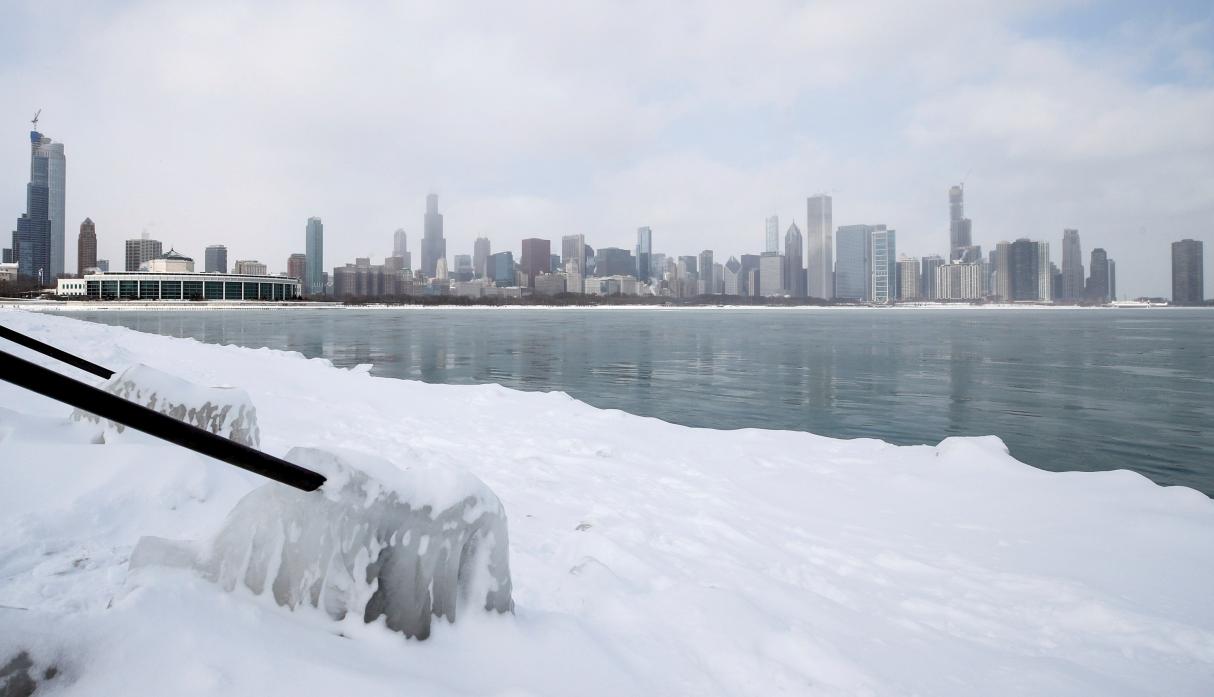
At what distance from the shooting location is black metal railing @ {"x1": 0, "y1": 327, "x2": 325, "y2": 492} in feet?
6.97

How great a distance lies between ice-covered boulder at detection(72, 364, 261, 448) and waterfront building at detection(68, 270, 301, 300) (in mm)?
183730

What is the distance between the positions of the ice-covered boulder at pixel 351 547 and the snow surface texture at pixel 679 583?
0.10 m

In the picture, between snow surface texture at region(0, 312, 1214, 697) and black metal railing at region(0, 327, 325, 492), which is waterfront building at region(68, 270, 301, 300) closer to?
snow surface texture at region(0, 312, 1214, 697)

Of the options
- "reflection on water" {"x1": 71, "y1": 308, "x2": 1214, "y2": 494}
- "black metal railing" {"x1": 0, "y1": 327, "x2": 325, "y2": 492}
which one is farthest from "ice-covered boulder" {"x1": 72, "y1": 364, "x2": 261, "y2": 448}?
"reflection on water" {"x1": 71, "y1": 308, "x2": 1214, "y2": 494}

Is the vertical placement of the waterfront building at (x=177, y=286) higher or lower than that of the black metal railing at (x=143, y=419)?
higher

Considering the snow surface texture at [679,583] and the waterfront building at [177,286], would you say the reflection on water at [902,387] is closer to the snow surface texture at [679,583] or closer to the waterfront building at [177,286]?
the snow surface texture at [679,583]

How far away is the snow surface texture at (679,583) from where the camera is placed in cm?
262

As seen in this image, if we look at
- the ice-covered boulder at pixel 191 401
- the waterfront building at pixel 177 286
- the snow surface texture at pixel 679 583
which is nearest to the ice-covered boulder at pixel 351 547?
the snow surface texture at pixel 679 583

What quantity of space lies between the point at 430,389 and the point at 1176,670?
12753 millimetres

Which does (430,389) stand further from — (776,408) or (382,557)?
(382,557)

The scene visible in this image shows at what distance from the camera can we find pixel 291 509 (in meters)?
3.19

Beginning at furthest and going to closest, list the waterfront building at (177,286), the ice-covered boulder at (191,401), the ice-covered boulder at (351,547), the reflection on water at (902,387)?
the waterfront building at (177,286) < the reflection on water at (902,387) < the ice-covered boulder at (191,401) < the ice-covered boulder at (351,547)

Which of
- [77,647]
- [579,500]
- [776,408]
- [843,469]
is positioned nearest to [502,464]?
[579,500]

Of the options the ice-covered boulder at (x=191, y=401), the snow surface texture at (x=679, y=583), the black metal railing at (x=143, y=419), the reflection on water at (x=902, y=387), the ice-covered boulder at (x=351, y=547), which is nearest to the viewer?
the black metal railing at (x=143, y=419)
